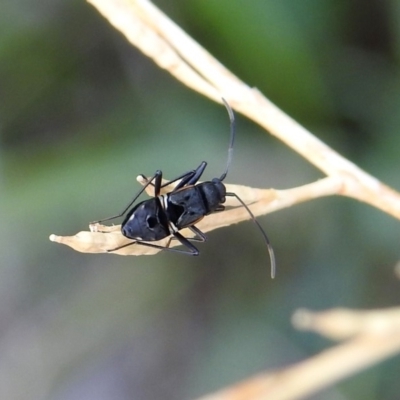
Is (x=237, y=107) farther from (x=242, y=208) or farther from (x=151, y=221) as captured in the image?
(x=151, y=221)

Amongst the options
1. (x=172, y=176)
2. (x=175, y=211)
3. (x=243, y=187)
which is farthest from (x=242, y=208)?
(x=172, y=176)

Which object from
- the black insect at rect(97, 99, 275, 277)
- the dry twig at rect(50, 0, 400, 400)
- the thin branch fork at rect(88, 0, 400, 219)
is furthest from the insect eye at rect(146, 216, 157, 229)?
the thin branch fork at rect(88, 0, 400, 219)

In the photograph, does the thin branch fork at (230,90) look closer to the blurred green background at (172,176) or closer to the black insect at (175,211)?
the black insect at (175,211)

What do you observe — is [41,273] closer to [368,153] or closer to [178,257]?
[178,257]

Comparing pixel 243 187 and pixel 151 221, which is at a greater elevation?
pixel 151 221

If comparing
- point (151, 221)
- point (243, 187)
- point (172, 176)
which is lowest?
point (243, 187)

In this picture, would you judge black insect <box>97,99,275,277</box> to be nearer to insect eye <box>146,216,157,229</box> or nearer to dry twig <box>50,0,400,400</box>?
insect eye <box>146,216,157,229</box>
